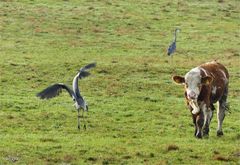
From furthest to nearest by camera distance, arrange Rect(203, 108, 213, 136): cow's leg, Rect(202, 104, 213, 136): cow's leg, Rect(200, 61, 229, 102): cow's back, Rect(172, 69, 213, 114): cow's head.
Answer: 1. Rect(200, 61, 229, 102): cow's back
2. Rect(203, 108, 213, 136): cow's leg
3. Rect(202, 104, 213, 136): cow's leg
4. Rect(172, 69, 213, 114): cow's head

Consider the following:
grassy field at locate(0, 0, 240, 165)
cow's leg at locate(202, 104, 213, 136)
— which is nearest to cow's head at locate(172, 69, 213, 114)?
cow's leg at locate(202, 104, 213, 136)

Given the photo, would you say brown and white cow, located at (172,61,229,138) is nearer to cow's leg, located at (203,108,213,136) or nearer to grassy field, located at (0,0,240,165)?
cow's leg, located at (203,108,213,136)

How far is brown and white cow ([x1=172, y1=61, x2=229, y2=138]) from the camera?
18.1 m

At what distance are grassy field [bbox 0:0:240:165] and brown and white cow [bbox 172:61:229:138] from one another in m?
0.50

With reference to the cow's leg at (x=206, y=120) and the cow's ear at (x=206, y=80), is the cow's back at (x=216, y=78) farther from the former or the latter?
the cow's leg at (x=206, y=120)

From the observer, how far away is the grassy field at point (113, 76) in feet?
56.7

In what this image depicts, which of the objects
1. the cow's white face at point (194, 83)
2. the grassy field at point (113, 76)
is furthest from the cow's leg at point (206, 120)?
the cow's white face at point (194, 83)

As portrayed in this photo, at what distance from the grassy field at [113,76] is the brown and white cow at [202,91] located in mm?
496

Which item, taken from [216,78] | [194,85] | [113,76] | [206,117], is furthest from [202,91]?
[113,76]

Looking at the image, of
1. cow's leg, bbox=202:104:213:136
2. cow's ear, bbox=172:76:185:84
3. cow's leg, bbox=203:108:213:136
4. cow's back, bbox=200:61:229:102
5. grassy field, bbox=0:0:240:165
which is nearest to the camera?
grassy field, bbox=0:0:240:165

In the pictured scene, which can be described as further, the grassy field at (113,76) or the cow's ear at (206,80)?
the cow's ear at (206,80)

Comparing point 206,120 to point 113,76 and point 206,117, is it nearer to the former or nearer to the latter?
point 206,117

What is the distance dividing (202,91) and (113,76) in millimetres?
11363

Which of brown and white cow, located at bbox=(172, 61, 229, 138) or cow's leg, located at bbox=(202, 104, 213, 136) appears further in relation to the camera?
cow's leg, located at bbox=(202, 104, 213, 136)
